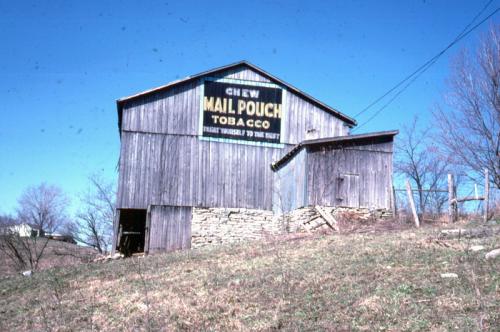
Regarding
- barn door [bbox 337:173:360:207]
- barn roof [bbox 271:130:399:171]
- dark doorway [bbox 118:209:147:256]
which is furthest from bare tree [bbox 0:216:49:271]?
barn door [bbox 337:173:360:207]

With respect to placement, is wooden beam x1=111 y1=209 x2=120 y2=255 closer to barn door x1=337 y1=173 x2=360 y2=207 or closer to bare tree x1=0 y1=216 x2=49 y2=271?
bare tree x1=0 y1=216 x2=49 y2=271

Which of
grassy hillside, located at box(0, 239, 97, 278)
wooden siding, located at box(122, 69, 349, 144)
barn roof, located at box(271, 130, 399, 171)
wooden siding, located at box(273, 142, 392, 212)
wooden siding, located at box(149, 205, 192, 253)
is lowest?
grassy hillside, located at box(0, 239, 97, 278)

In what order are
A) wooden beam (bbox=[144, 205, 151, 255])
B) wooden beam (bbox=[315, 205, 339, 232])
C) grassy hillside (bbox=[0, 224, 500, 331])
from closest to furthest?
grassy hillside (bbox=[0, 224, 500, 331])
wooden beam (bbox=[315, 205, 339, 232])
wooden beam (bbox=[144, 205, 151, 255])

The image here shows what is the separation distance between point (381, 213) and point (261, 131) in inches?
277

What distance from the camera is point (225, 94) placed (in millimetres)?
25672

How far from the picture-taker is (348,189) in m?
22.2

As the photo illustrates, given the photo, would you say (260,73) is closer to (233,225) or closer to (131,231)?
(233,225)

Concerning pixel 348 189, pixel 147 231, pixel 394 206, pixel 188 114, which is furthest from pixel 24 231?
pixel 394 206

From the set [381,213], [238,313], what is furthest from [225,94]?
[238,313]

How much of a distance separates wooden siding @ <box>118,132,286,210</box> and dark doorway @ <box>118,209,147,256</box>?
1.39 m

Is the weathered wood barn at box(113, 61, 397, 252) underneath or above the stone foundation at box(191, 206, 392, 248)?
above

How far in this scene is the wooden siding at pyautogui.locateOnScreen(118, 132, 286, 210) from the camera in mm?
24281

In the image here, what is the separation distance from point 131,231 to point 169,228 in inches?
141

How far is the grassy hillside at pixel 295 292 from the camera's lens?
318 inches
